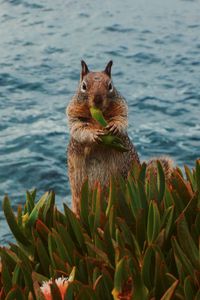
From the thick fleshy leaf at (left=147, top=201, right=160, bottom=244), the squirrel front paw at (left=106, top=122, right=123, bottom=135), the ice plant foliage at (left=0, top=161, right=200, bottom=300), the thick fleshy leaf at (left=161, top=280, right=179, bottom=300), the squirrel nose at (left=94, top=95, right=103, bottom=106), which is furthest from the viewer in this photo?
the squirrel nose at (left=94, top=95, right=103, bottom=106)

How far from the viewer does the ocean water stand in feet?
36.3

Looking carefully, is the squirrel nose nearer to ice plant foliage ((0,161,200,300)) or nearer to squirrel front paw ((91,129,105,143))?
squirrel front paw ((91,129,105,143))

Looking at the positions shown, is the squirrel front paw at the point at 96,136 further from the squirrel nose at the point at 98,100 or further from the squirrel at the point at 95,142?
the squirrel nose at the point at 98,100

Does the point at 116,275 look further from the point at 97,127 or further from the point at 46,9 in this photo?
the point at 46,9

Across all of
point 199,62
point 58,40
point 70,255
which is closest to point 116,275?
point 70,255

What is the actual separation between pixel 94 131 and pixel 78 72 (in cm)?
733

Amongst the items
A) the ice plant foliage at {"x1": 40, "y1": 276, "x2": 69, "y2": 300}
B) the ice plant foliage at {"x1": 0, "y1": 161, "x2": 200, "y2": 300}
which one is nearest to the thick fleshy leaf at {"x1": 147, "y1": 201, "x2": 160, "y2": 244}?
the ice plant foliage at {"x1": 0, "y1": 161, "x2": 200, "y2": 300}

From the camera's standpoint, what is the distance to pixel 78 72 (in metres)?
14.0

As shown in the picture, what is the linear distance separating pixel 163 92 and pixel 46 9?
497 centimetres

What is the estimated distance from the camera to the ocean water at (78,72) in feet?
36.3

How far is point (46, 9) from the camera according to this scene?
17.3 meters

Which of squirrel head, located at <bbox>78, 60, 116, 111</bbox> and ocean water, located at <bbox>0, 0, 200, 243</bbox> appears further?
ocean water, located at <bbox>0, 0, 200, 243</bbox>

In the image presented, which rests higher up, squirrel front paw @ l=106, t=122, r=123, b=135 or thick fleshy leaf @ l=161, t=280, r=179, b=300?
squirrel front paw @ l=106, t=122, r=123, b=135

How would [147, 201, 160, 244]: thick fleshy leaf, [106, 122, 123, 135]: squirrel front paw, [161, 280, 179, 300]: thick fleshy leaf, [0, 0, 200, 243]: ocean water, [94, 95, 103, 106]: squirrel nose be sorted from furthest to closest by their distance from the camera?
[0, 0, 200, 243]: ocean water → [94, 95, 103, 106]: squirrel nose → [106, 122, 123, 135]: squirrel front paw → [147, 201, 160, 244]: thick fleshy leaf → [161, 280, 179, 300]: thick fleshy leaf
